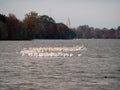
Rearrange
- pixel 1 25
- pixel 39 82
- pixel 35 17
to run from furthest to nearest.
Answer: pixel 35 17
pixel 1 25
pixel 39 82

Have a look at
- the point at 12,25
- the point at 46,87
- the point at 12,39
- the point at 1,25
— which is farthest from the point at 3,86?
the point at 12,39

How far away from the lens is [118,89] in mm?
26609

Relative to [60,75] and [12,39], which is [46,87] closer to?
[60,75]

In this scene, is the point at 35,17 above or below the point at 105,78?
above

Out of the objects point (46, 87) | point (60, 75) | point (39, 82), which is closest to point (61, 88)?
point (46, 87)

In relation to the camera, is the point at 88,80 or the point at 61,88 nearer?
the point at 61,88

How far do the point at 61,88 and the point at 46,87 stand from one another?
1.04 meters

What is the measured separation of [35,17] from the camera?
621ft

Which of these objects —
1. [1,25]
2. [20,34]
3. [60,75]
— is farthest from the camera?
[20,34]

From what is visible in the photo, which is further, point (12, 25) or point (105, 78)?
point (12, 25)

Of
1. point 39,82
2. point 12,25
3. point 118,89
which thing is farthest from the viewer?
point 12,25

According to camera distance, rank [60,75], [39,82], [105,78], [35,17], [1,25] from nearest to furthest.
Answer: [39,82]
[105,78]
[60,75]
[1,25]
[35,17]

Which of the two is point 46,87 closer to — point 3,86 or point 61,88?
point 61,88

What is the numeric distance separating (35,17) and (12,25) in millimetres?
26418
